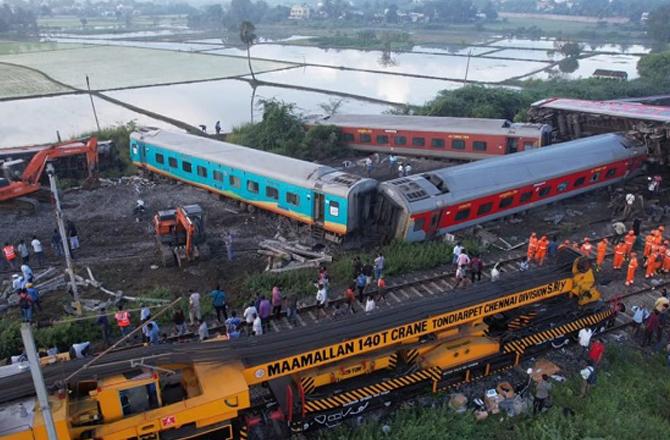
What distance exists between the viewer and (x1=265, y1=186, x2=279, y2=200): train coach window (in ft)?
72.9

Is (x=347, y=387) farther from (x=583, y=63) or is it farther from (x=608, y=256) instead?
(x=583, y=63)

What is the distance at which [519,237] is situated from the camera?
2191 cm

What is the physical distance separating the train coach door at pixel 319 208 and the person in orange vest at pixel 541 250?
7903mm

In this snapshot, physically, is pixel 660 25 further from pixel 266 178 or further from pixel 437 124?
pixel 266 178

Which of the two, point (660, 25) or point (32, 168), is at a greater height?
point (660, 25)

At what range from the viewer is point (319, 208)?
20.7 metres

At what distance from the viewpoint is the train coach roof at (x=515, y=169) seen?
2050 cm

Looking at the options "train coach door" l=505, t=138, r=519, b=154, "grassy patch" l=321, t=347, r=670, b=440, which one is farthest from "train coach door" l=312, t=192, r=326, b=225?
"train coach door" l=505, t=138, r=519, b=154

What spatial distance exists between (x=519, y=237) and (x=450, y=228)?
3.16 meters

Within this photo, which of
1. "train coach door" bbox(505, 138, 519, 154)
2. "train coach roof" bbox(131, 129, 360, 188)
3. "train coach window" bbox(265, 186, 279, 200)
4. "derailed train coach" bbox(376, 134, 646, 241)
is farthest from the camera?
"train coach door" bbox(505, 138, 519, 154)

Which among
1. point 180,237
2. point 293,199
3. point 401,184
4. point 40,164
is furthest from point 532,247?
point 40,164

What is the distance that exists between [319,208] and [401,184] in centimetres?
329

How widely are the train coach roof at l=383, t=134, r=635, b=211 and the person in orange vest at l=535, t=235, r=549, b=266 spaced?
3338 mm

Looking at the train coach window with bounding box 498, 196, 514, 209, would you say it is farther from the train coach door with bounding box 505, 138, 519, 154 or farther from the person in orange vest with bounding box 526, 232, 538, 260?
the train coach door with bounding box 505, 138, 519, 154
